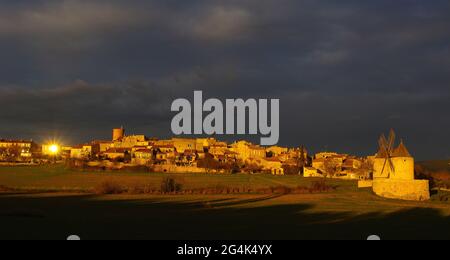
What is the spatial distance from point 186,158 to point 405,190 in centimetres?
6806

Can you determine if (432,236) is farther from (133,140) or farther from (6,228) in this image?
(133,140)

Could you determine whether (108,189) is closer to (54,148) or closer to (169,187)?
(169,187)

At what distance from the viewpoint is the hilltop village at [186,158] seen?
99.2 metres

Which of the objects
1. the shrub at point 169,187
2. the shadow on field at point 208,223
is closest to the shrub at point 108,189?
the shrub at point 169,187

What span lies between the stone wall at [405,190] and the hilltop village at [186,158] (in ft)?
130

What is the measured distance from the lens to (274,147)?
568ft

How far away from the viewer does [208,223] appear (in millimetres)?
26453

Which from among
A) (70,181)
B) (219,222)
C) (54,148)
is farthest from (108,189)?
(54,148)

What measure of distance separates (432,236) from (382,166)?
37.2 m

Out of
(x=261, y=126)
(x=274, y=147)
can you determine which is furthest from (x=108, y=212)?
(x=274, y=147)

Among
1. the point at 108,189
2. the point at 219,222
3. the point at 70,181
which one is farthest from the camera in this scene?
the point at 70,181

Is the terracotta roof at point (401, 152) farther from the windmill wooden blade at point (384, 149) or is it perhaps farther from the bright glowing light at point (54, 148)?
the bright glowing light at point (54, 148)

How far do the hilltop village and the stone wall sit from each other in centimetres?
3972
